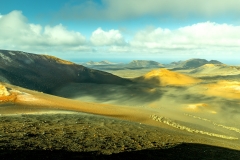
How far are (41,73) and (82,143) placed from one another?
60237 millimetres

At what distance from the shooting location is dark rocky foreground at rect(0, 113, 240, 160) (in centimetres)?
823

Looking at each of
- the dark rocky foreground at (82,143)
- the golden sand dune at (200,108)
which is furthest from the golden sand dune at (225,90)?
the dark rocky foreground at (82,143)

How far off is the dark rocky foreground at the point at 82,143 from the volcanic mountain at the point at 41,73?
144 feet

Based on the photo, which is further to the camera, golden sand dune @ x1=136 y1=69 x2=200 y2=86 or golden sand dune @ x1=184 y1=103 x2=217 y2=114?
golden sand dune @ x1=136 y1=69 x2=200 y2=86

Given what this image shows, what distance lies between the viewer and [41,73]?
217ft

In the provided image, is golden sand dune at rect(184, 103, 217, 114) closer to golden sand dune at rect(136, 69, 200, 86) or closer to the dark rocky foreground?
the dark rocky foreground

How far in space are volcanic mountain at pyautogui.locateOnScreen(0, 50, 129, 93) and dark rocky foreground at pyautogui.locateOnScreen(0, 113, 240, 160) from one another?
144 ft

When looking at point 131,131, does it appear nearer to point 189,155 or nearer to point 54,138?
point 189,155

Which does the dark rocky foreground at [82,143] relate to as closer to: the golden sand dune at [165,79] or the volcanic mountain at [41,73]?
the volcanic mountain at [41,73]

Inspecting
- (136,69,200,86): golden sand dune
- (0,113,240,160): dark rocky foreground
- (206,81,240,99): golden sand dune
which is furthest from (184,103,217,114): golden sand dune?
(136,69,200,86): golden sand dune

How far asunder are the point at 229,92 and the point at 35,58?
58971 mm

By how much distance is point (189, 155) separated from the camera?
34.8 ft

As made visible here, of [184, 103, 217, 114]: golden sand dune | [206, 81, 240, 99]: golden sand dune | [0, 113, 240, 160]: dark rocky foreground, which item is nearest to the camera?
[0, 113, 240, 160]: dark rocky foreground

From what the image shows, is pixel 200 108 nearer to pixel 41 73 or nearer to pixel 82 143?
pixel 82 143
